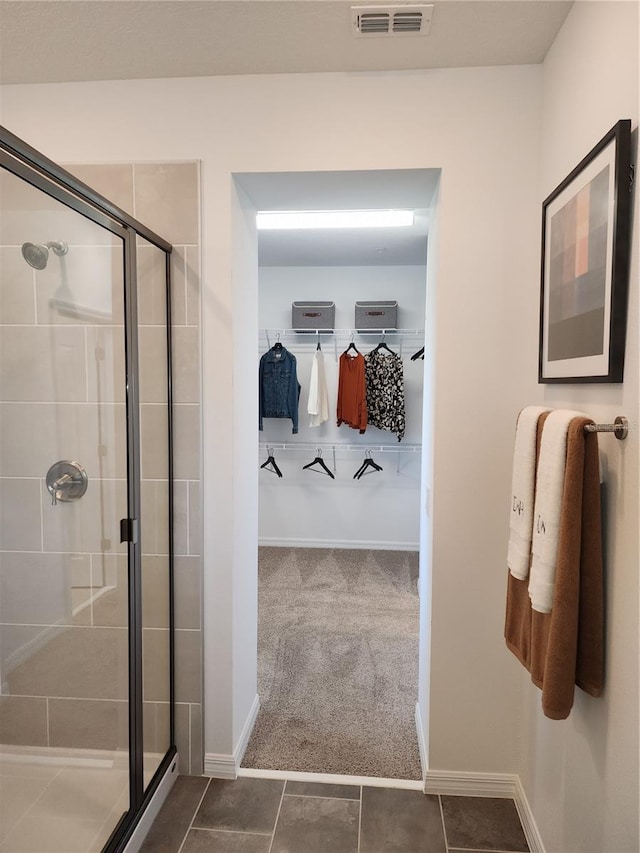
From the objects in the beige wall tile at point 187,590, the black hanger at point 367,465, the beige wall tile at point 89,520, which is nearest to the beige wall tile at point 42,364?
the beige wall tile at point 89,520

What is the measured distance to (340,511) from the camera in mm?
4742

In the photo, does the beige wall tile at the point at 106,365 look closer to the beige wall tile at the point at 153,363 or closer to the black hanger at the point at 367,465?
the beige wall tile at the point at 153,363

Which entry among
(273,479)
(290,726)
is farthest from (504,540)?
(273,479)

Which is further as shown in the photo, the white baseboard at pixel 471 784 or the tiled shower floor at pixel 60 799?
the white baseboard at pixel 471 784

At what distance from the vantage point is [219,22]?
156 centimetres

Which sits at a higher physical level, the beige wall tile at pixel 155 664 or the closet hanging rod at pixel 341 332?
the closet hanging rod at pixel 341 332

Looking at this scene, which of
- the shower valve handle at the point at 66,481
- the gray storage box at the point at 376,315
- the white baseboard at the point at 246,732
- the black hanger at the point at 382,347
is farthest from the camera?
the black hanger at the point at 382,347

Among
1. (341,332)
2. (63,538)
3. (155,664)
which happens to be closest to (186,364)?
(63,538)

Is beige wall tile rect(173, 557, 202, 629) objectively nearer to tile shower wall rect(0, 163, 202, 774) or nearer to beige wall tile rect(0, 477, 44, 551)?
tile shower wall rect(0, 163, 202, 774)

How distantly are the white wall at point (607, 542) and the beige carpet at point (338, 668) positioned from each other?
2.50 ft

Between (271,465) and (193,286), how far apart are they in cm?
299

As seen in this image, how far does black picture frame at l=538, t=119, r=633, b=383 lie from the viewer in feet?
3.70

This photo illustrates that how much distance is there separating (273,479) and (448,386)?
124 inches

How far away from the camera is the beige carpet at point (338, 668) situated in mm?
2113
